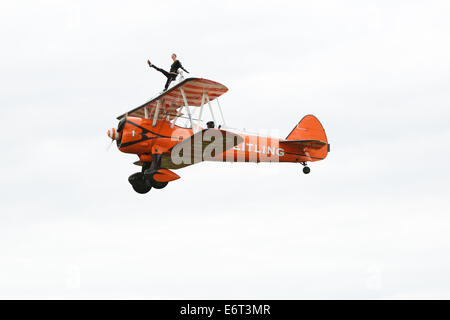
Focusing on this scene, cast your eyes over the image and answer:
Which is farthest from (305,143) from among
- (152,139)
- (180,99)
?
(152,139)

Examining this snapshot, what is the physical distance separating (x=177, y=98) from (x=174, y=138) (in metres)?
1.08

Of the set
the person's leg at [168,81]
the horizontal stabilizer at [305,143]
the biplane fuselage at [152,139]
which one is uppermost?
the person's leg at [168,81]

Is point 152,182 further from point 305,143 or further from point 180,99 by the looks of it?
point 305,143

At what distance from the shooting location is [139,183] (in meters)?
18.0

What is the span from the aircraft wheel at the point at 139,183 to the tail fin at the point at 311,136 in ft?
16.3

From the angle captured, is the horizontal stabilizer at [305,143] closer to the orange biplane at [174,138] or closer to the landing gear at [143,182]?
the orange biplane at [174,138]

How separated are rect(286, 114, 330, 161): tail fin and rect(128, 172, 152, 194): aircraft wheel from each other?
4962 millimetres

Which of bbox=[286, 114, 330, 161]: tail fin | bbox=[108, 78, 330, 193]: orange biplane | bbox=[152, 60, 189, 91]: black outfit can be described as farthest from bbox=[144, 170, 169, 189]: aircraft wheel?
bbox=[286, 114, 330, 161]: tail fin

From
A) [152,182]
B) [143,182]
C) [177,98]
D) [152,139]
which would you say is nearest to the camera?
[152,139]

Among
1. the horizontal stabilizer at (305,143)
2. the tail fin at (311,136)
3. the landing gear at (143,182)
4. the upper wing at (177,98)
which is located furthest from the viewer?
the tail fin at (311,136)

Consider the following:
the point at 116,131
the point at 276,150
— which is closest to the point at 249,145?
the point at 276,150

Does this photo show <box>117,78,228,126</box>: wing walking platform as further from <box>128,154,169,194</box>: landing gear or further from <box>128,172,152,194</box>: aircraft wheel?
<box>128,172,152,194</box>: aircraft wheel

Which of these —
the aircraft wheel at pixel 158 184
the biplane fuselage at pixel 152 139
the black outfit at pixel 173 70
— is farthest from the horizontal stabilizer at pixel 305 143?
the black outfit at pixel 173 70

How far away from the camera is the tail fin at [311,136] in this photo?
788 inches
